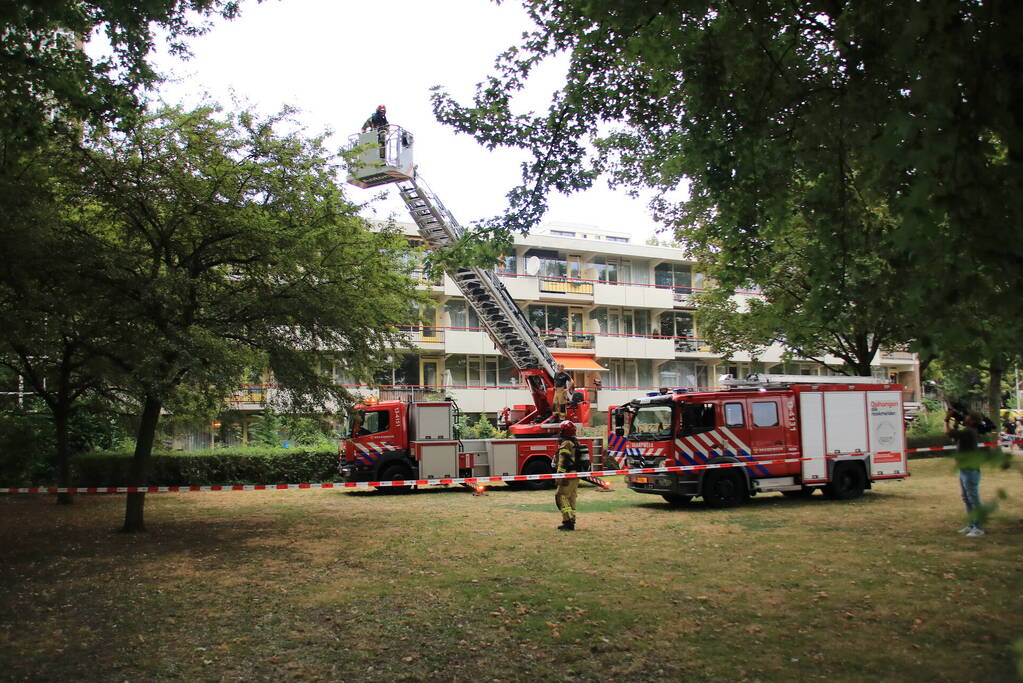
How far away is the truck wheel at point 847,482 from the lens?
16500 mm

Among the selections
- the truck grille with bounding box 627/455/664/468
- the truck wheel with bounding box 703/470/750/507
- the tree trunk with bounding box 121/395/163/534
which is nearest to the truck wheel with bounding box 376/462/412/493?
the truck grille with bounding box 627/455/664/468

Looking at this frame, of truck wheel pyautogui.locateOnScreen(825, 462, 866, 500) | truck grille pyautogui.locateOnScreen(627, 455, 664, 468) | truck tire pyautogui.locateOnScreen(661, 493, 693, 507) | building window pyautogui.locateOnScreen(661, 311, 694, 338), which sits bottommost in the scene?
truck tire pyautogui.locateOnScreen(661, 493, 693, 507)

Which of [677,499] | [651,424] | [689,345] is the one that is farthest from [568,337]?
[651,424]

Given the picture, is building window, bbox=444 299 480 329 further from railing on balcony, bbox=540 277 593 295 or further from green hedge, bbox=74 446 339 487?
green hedge, bbox=74 446 339 487

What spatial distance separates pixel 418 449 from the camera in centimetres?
2005

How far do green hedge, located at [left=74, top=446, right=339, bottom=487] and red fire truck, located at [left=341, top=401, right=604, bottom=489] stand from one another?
3309 millimetres

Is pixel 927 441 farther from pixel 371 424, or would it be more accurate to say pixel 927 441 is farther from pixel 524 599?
pixel 524 599

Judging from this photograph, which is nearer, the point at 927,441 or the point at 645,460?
the point at 645,460

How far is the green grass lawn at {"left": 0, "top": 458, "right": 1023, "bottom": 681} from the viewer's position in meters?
5.87

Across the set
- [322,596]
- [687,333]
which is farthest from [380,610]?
[687,333]

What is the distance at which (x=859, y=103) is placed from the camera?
5059 millimetres

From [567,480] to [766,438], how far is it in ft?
17.2

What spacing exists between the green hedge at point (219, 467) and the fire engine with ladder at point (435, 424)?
319 centimetres

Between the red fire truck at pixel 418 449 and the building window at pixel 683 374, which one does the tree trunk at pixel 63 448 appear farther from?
the building window at pixel 683 374
